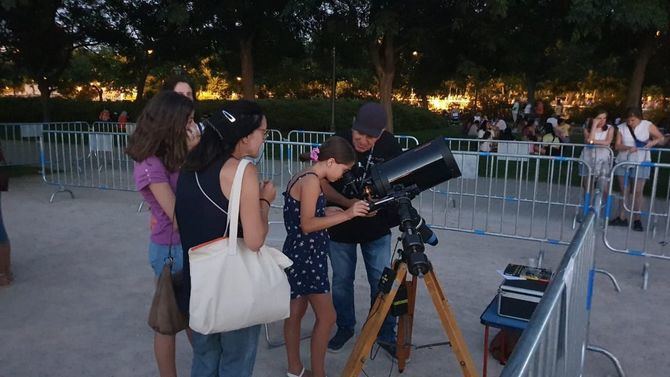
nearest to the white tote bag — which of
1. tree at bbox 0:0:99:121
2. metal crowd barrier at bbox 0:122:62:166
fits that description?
metal crowd barrier at bbox 0:122:62:166

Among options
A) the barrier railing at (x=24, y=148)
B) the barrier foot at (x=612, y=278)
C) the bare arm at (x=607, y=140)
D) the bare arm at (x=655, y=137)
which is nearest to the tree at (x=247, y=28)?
the barrier railing at (x=24, y=148)

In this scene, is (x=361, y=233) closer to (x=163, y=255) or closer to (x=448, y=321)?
(x=448, y=321)

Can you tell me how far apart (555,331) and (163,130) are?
1.86m

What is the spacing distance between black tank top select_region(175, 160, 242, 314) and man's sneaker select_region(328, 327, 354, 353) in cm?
173

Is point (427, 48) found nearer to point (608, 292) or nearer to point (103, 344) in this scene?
point (608, 292)

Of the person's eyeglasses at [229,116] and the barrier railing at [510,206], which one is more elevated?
the person's eyeglasses at [229,116]

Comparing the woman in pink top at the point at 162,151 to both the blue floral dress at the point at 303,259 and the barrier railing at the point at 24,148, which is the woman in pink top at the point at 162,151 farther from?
the barrier railing at the point at 24,148

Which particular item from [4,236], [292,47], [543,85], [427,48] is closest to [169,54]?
[292,47]

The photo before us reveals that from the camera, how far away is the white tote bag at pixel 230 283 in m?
2.09

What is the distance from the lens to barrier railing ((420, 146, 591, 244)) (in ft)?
20.1

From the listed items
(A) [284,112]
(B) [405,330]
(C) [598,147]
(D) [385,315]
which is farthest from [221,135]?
(A) [284,112]

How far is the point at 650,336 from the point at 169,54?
50.5ft

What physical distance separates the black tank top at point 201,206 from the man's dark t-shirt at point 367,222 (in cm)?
130

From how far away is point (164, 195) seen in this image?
2.61 m
